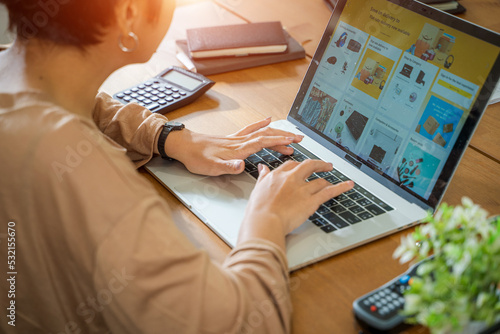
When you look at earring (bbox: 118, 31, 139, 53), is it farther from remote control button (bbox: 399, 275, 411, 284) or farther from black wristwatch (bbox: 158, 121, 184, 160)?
remote control button (bbox: 399, 275, 411, 284)

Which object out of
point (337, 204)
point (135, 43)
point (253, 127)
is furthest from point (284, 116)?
point (135, 43)

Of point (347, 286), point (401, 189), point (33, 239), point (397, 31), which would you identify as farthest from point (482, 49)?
point (33, 239)

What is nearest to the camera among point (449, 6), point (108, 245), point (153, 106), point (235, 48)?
point (108, 245)

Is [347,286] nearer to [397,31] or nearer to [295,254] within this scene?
[295,254]

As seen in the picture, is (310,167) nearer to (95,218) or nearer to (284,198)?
(284,198)

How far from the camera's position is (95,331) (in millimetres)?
834

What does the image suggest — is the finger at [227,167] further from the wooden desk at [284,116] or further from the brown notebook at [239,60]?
the brown notebook at [239,60]

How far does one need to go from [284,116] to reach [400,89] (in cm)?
35

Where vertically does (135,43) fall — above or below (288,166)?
above

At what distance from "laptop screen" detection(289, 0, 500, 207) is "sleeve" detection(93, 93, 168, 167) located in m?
0.34

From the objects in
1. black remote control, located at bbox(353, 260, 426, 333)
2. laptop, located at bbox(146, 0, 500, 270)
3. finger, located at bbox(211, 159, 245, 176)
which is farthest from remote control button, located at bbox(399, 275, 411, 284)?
finger, located at bbox(211, 159, 245, 176)

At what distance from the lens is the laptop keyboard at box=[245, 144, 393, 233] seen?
94 centimetres

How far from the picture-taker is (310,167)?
1.00 m

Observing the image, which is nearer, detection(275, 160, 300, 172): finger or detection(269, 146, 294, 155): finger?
detection(275, 160, 300, 172): finger
